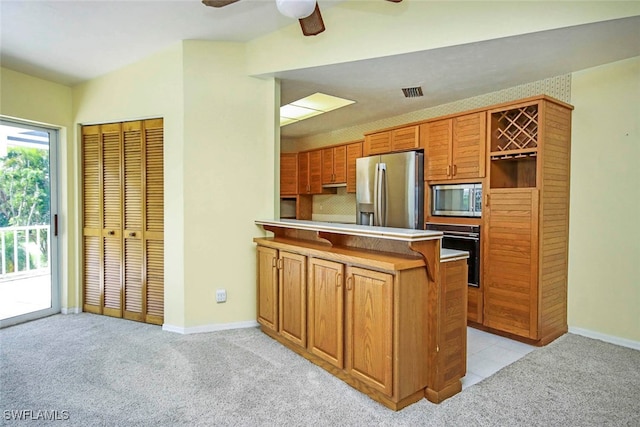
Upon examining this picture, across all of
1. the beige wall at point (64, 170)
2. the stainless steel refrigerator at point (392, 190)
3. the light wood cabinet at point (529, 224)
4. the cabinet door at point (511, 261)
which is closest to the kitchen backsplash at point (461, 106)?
the light wood cabinet at point (529, 224)

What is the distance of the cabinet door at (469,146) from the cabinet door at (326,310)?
1860 mm

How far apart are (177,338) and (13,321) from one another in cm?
181

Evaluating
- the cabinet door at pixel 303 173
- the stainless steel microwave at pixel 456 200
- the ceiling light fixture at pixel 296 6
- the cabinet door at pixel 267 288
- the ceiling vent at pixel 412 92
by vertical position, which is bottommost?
the cabinet door at pixel 267 288

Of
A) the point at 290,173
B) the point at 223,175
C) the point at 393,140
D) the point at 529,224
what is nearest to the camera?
the point at 529,224

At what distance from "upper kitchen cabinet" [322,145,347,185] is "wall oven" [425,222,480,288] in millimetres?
2109

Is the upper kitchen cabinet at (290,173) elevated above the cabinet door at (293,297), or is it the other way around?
the upper kitchen cabinet at (290,173)

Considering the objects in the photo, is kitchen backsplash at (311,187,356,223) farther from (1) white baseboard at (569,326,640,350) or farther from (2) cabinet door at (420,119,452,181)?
(1) white baseboard at (569,326,640,350)

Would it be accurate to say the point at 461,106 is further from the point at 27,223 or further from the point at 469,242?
the point at 27,223

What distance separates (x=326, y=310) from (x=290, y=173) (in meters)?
4.07

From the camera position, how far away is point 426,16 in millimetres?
2635

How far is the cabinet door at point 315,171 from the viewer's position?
580 cm

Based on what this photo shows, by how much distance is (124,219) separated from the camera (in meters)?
3.69

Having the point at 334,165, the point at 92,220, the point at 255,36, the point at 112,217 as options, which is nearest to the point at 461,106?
the point at 334,165

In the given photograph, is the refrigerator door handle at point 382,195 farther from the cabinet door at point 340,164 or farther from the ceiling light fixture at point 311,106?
the cabinet door at point 340,164
